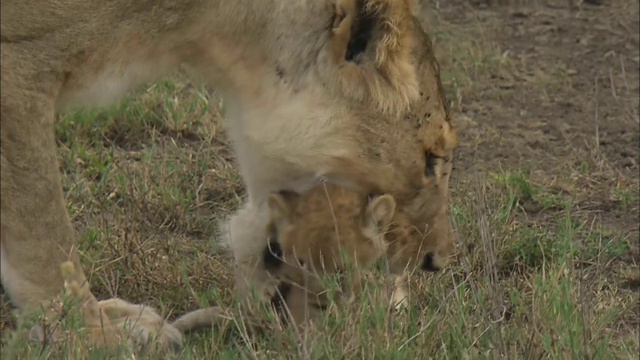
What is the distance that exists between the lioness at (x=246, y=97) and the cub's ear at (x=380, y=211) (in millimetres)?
35

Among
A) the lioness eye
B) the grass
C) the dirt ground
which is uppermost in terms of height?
the lioness eye

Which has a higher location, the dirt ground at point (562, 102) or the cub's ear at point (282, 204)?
the cub's ear at point (282, 204)

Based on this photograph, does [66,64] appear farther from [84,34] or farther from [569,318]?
[569,318]

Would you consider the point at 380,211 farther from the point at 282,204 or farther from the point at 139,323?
the point at 139,323

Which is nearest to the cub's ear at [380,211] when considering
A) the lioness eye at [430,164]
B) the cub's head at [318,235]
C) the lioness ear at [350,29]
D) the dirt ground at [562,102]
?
the cub's head at [318,235]

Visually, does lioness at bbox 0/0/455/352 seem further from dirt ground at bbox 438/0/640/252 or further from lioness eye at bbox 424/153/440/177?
dirt ground at bbox 438/0/640/252

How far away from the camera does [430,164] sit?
157 inches

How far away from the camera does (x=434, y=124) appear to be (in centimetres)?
398

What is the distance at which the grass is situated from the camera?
3.58 m

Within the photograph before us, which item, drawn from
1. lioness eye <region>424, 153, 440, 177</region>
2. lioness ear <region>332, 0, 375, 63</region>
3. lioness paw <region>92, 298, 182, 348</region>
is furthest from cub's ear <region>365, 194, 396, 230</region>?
lioness paw <region>92, 298, 182, 348</region>

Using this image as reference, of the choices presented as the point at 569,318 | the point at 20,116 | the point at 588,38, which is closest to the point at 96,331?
the point at 20,116

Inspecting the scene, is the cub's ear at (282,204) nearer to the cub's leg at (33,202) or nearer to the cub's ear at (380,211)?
the cub's ear at (380,211)

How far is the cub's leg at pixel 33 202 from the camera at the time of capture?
11.9 ft

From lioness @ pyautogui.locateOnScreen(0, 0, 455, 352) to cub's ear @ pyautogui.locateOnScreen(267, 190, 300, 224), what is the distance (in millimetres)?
24
